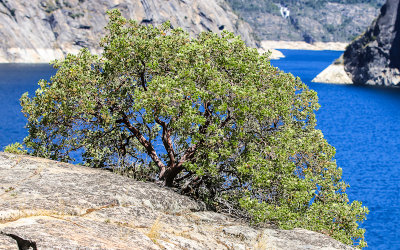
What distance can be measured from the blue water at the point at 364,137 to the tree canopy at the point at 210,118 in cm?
2339

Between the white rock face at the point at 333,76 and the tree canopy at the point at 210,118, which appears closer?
the tree canopy at the point at 210,118

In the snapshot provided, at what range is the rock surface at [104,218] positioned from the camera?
12.5 meters

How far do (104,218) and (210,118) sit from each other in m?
8.52

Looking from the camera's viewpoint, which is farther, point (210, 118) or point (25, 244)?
point (210, 118)

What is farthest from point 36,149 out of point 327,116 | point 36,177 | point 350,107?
point 350,107

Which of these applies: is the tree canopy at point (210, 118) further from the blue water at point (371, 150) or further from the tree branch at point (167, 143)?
the blue water at point (371, 150)

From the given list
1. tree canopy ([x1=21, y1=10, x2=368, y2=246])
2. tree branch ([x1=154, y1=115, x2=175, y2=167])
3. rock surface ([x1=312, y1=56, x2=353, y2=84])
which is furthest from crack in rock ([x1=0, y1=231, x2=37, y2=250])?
rock surface ([x1=312, y1=56, x2=353, y2=84])

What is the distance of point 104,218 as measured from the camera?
14859 mm

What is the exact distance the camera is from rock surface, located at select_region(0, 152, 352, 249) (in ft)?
41.1

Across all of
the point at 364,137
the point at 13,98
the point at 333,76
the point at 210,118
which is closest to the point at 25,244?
the point at 210,118

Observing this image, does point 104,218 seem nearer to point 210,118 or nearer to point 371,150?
point 210,118

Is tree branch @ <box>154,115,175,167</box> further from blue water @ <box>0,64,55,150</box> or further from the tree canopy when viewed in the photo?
blue water @ <box>0,64,55,150</box>

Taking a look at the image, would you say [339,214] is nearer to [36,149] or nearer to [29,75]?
[36,149]

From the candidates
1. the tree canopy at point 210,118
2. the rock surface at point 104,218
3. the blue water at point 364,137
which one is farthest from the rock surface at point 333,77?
the rock surface at point 104,218
